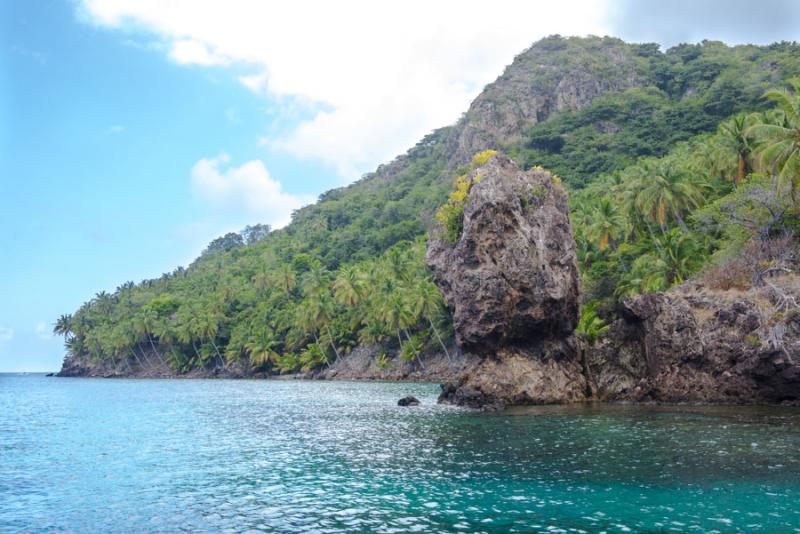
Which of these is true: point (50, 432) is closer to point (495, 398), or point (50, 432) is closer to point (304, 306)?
point (495, 398)

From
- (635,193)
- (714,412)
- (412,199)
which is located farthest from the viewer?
(412,199)

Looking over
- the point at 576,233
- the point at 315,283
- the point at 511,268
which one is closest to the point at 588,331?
the point at 511,268

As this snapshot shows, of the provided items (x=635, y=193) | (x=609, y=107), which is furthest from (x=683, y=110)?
(x=635, y=193)

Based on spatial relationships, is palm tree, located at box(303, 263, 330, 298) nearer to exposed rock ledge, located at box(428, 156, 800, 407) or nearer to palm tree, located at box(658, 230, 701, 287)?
exposed rock ledge, located at box(428, 156, 800, 407)

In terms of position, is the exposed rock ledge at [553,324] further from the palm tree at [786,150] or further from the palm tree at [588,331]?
the palm tree at [786,150]

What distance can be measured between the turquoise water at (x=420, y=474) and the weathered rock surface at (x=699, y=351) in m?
2.89

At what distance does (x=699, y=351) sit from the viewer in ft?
121

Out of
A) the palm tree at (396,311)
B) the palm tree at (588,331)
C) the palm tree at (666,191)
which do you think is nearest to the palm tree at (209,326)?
the palm tree at (396,311)

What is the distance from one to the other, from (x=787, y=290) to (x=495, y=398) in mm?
19517

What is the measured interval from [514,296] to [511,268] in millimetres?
1997

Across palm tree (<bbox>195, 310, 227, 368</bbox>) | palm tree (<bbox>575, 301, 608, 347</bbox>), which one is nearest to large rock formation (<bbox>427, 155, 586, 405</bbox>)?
palm tree (<bbox>575, 301, 608, 347</bbox>)

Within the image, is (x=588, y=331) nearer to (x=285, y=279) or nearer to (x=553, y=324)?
(x=553, y=324)

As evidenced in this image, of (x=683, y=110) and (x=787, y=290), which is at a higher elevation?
(x=683, y=110)

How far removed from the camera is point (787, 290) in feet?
115
